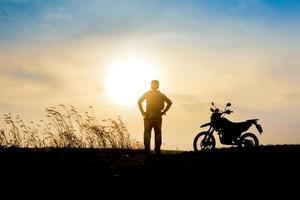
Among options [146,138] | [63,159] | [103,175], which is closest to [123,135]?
[146,138]

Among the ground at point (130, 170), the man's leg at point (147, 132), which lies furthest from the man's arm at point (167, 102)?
the ground at point (130, 170)

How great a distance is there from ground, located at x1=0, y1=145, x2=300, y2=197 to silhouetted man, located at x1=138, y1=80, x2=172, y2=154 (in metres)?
1.51

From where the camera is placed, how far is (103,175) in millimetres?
10086

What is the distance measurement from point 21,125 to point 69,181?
8.51m

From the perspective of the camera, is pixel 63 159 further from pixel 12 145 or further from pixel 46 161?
pixel 12 145

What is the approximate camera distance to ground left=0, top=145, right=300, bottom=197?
367 inches

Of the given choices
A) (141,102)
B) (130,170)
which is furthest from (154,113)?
(130,170)

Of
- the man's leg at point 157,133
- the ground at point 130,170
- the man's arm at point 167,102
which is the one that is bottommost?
the ground at point 130,170

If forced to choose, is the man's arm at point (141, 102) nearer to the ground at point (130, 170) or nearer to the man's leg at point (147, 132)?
the man's leg at point (147, 132)

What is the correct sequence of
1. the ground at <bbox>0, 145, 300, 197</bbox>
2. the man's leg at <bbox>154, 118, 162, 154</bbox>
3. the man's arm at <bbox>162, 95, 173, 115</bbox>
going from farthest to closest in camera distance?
the man's arm at <bbox>162, 95, 173, 115</bbox>
the man's leg at <bbox>154, 118, 162, 154</bbox>
the ground at <bbox>0, 145, 300, 197</bbox>

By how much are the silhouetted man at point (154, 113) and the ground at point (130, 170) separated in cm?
151

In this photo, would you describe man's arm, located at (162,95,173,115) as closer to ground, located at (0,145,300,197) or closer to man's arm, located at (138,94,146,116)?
man's arm, located at (138,94,146,116)

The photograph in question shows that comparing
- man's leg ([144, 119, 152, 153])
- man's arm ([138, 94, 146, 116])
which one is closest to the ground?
man's leg ([144, 119, 152, 153])

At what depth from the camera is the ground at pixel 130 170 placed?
367 inches
